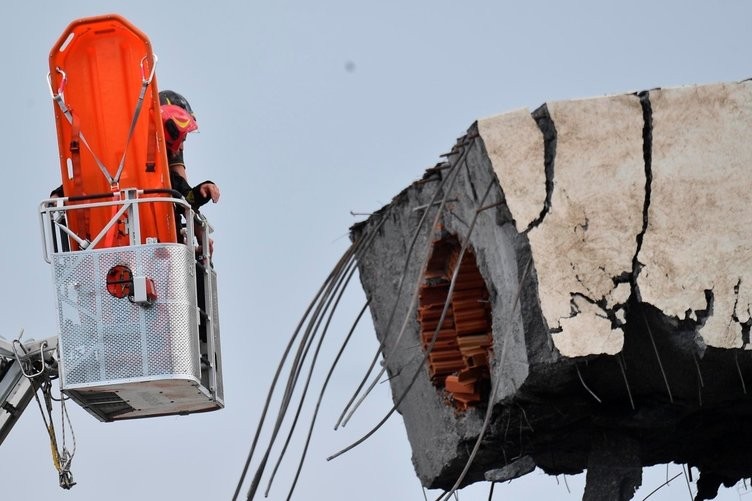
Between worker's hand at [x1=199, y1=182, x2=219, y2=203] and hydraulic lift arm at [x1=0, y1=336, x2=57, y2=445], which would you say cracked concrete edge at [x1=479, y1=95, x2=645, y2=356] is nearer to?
worker's hand at [x1=199, y1=182, x2=219, y2=203]

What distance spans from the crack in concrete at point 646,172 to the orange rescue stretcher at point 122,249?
9.48ft

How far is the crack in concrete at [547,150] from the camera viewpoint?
13766 millimetres

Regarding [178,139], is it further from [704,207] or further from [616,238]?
[704,207]

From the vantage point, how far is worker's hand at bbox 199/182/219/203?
15.1 m

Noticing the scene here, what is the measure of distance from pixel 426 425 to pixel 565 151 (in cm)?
340

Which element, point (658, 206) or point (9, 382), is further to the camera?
point (9, 382)

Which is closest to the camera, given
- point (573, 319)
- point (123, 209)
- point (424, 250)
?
point (573, 319)

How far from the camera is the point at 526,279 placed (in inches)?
543

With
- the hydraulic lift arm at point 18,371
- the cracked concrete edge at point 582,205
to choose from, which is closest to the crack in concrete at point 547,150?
the cracked concrete edge at point 582,205

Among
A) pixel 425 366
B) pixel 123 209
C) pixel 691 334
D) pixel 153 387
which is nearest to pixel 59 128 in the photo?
pixel 123 209

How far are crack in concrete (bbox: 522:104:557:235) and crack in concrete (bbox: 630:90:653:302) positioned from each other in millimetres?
559

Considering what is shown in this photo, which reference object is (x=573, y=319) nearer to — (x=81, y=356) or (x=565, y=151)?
(x=565, y=151)

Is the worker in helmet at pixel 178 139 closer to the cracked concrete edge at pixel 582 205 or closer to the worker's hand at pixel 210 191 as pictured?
the worker's hand at pixel 210 191

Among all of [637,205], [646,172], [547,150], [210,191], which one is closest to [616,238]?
[637,205]
